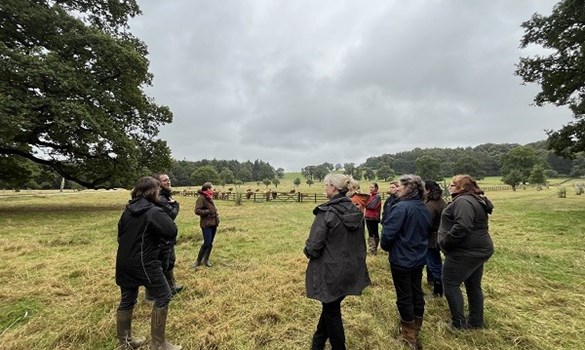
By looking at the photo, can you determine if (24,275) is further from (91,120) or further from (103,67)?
(103,67)

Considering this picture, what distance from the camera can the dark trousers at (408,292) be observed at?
3416mm

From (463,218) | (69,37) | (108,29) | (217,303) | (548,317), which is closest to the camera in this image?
(463,218)

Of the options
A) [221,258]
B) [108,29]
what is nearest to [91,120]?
[108,29]

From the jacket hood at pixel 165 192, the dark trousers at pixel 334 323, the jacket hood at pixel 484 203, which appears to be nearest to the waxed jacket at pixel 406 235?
the jacket hood at pixel 484 203

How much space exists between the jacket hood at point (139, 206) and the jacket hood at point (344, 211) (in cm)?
183

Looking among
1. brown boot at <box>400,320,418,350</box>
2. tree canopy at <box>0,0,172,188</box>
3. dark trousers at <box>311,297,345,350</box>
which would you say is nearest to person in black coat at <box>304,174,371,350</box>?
dark trousers at <box>311,297,345,350</box>

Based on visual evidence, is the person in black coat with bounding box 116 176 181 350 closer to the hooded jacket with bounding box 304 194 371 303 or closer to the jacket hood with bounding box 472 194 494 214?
the hooded jacket with bounding box 304 194 371 303

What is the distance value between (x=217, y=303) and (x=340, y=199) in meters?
2.80

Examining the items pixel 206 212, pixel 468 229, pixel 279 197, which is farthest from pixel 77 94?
pixel 279 197

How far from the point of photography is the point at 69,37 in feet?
49.3

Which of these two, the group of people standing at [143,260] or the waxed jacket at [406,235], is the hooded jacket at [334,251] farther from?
the group of people standing at [143,260]

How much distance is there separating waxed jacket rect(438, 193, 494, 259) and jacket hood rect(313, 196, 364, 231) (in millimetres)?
1359

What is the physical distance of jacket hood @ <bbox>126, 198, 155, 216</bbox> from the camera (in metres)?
3.12

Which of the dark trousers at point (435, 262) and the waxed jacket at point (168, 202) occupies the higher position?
the waxed jacket at point (168, 202)
